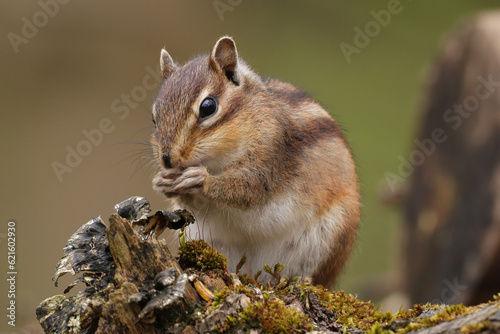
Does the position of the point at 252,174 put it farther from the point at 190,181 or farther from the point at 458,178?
the point at 458,178

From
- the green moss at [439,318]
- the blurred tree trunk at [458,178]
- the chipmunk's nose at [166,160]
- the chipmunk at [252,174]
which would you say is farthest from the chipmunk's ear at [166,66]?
the blurred tree trunk at [458,178]

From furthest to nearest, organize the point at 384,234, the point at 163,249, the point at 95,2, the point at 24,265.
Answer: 1. the point at 384,234
2. the point at 95,2
3. the point at 24,265
4. the point at 163,249

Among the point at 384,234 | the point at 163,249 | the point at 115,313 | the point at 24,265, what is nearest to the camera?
the point at 115,313

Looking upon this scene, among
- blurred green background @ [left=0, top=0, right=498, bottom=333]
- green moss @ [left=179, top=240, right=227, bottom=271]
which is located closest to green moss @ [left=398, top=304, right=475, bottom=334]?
green moss @ [left=179, top=240, right=227, bottom=271]

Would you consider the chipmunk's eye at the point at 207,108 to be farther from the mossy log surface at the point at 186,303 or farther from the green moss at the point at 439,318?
the green moss at the point at 439,318

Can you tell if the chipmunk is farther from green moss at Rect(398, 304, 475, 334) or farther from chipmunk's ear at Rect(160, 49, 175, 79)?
green moss at Rect(398, 304, 475, 334)

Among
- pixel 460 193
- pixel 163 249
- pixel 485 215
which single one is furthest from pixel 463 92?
pixel 163 249

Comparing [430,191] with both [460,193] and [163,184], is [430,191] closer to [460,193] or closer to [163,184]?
[460,193]
